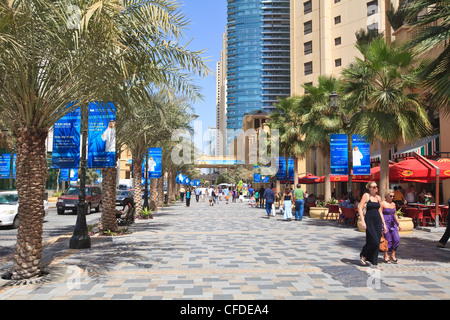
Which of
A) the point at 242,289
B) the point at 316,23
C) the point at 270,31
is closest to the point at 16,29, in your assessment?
the point at 242,289

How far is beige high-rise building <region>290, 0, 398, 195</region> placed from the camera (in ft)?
145

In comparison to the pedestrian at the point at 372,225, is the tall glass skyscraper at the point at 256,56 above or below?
above

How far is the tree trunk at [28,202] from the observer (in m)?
7.38

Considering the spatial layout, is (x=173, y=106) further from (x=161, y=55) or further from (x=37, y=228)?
(x=37, y=228)

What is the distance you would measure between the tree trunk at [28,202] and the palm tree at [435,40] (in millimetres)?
8820

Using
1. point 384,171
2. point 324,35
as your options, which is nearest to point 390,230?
point 384,171

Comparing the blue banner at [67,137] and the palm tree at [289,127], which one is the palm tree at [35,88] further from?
the palm tree at [289,127]

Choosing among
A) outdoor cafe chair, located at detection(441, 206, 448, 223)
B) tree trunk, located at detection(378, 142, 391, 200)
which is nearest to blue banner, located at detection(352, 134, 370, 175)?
tree trunk, located at detection(378, 142, 391, 200)

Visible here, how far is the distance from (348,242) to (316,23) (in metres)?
41.0

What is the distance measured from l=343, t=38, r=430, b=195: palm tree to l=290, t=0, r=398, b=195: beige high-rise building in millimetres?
28434

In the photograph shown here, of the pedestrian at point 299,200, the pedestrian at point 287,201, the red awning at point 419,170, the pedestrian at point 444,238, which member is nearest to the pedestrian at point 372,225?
the pedestrian at point 444,238

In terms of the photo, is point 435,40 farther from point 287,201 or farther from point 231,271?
point 287,201

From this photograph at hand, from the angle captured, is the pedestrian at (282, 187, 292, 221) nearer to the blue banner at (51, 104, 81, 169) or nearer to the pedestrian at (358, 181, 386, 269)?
the pedestrian at (358, 181, 386, 269)
